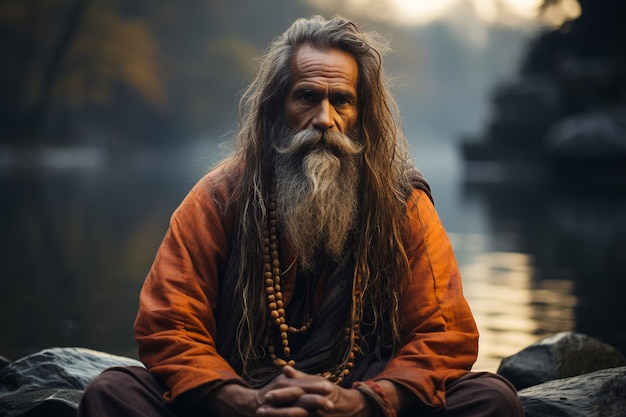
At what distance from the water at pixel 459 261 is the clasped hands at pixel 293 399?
138 centimetres

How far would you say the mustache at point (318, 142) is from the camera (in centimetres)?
340

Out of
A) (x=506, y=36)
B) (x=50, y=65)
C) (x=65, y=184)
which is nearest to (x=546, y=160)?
(x=65, y=184)

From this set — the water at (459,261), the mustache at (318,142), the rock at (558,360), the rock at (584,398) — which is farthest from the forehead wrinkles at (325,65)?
the rock at (558,360)

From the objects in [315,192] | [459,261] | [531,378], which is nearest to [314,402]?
[315,192]

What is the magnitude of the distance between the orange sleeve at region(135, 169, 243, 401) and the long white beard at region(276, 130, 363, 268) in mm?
222

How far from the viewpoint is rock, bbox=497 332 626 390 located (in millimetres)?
4996

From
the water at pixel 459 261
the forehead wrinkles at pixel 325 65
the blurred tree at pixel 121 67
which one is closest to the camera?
the forehead wrinkles at pixel 325 65

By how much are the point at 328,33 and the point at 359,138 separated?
0.37 metres

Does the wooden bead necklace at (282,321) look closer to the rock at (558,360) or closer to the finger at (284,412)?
the finger at (284,412)

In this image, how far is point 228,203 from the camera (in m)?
3.46

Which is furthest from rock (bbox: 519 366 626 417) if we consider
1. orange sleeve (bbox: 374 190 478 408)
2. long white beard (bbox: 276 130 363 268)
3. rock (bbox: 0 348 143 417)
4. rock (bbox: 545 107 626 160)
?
rock (bbox: 545 107 626 160)

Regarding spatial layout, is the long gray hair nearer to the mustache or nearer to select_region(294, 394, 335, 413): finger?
the mustache

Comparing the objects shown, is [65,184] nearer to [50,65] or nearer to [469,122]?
[50,65]

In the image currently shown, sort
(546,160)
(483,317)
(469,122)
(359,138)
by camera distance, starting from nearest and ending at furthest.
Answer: (359,138) → (483,317) → (546,160) → (469,122)
